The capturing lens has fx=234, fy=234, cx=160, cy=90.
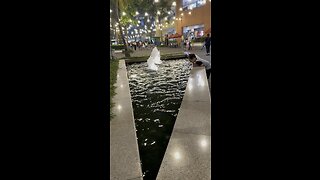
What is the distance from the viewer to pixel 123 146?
14.1 ft

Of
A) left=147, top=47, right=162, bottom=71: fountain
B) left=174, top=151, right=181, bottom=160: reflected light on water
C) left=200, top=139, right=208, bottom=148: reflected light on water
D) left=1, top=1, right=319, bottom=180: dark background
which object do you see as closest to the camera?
left=1, top=1, right=319, bottom=180: dark background

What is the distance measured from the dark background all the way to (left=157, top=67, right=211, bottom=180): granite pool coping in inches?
73.3

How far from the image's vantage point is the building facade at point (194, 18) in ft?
129

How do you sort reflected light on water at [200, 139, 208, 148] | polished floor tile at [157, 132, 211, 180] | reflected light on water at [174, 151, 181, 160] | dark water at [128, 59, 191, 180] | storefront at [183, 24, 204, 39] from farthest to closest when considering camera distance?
storefront at [183, 24, 204, 39] < dark water at [128, 59, 191, 180] < reflected light on water at [200, 139, 208, 148] < reflected light on water at [174, 151, 181, 160] < polished floor tile at [157, 132, 211, 180]

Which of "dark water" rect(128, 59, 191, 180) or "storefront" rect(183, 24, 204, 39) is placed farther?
"storefront" rect(183, 24, 204, 39)

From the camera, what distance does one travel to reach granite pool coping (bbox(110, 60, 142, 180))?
348 centimetres

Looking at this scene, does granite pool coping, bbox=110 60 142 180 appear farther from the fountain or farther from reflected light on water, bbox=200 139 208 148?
the fountain

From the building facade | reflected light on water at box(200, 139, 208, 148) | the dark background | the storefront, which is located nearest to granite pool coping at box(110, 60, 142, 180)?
reflected light on water at box(200, 139, 208, 148)

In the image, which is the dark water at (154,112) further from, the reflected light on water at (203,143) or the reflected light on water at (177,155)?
the reflected light on water at (203,143)
